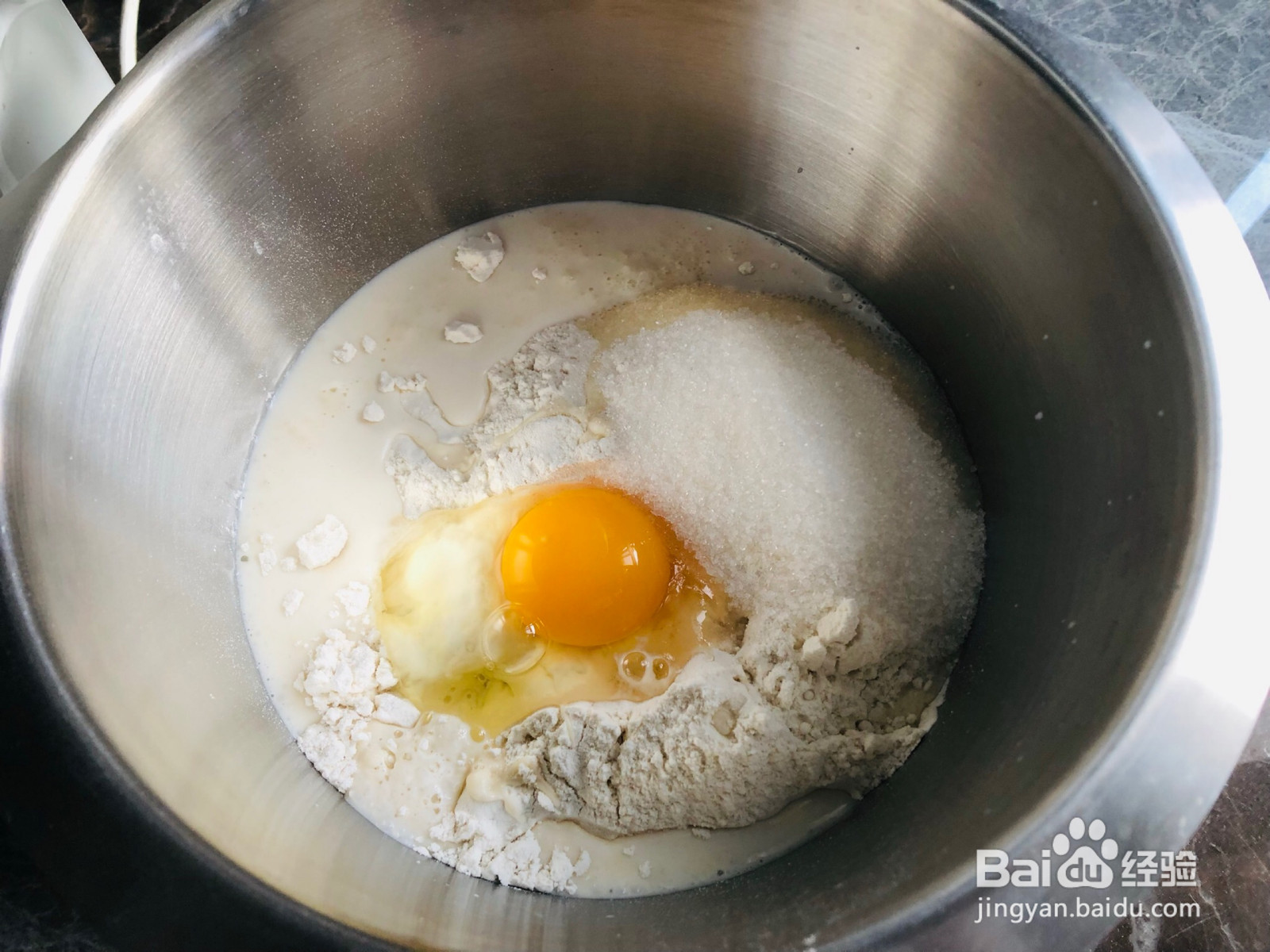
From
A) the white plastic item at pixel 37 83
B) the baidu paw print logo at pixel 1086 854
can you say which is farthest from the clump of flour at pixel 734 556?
the white plastic item at pixel 37 83

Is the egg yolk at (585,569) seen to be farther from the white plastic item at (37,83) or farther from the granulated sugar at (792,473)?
the white plastic item at (37,83)

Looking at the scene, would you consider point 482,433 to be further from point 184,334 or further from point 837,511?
point 837,511

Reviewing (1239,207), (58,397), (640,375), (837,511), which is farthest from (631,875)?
(1239,207)

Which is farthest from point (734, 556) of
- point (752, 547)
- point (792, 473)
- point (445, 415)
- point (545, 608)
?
point (445, 415)

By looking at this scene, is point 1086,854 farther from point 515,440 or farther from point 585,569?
point 515,440

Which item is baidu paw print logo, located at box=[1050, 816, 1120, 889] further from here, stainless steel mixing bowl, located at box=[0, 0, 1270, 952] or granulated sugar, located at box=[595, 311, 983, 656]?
granulated sugar, located at box=[595, 311, 983, 656]
